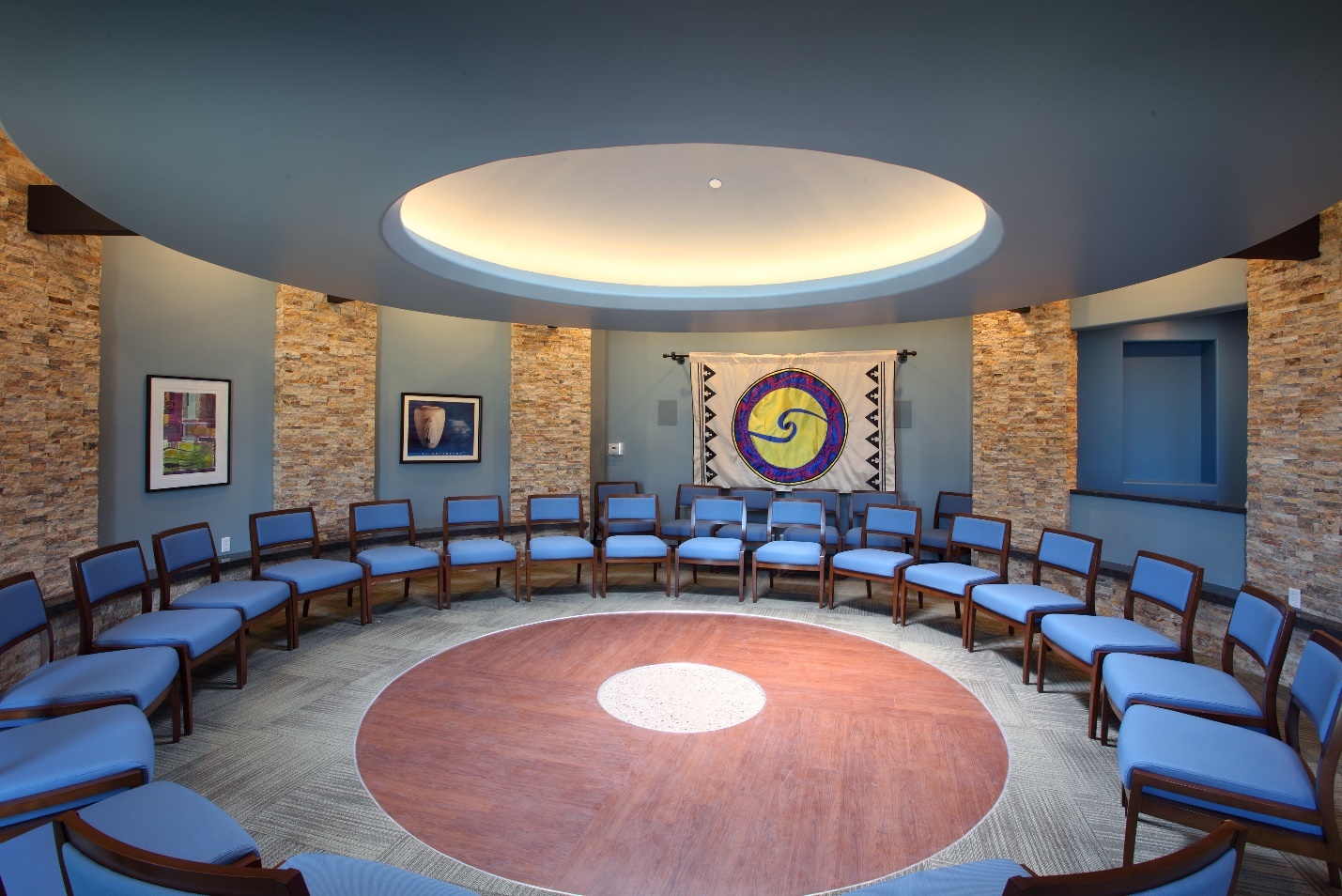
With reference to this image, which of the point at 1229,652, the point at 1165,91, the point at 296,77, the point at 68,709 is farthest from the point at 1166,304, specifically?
the point at 68,709

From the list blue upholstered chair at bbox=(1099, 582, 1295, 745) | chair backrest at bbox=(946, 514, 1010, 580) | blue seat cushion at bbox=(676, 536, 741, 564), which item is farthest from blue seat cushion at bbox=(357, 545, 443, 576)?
blue upholstered chair at bbox=(1099, 582, 1295, 745)

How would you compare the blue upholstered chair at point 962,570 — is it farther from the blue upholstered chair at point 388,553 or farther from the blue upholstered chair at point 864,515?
the blue upholstered chair at point 388,553

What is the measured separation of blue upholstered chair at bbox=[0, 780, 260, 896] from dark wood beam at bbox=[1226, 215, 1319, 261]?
219 inches

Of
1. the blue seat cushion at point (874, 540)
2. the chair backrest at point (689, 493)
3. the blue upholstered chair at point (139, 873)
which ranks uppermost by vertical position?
the chair backrest at point (689, 493)

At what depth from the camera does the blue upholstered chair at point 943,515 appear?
21.7 feet

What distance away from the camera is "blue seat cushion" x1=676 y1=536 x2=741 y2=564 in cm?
612

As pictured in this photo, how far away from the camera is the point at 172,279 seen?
16.7 ft

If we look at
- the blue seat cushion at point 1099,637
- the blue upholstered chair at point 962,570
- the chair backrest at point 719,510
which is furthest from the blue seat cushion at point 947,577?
the chair backrest at point 719,510

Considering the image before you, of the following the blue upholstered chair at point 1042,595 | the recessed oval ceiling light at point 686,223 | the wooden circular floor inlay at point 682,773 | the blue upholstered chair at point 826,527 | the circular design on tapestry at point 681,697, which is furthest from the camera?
the blue upholstered chair at point 826,527

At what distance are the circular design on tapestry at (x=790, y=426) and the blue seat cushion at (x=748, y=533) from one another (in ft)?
2.43

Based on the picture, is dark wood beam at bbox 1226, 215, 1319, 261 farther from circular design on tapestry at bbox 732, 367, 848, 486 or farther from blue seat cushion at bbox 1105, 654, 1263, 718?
circular design on tapestry at bbox 732, 367, 848, 486

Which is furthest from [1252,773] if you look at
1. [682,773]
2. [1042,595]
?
[1042,595]

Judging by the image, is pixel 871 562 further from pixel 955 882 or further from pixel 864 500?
pixel 955 882

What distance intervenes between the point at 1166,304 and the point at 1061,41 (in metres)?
4.92
